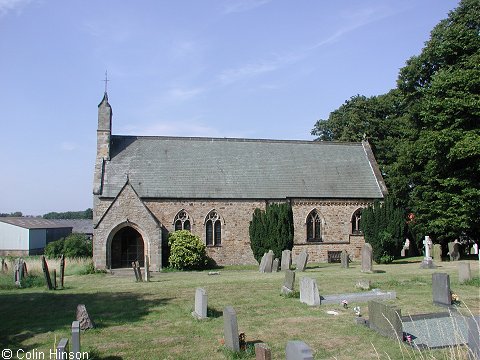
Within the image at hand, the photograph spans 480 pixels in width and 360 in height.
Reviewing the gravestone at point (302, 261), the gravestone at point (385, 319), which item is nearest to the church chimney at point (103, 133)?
the gravestone at point (302, 261)

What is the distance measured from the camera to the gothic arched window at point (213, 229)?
31375 mm

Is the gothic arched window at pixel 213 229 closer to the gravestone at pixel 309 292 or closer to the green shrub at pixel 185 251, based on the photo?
the green shrub at pixel 185 251

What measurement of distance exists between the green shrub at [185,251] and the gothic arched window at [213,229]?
1746 mm

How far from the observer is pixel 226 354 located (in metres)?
9.55

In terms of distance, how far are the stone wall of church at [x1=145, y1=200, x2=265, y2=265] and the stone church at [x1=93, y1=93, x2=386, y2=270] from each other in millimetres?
66

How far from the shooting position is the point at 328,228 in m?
33.0

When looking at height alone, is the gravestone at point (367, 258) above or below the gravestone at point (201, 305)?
above

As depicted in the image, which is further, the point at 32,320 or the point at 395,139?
the point at 395,139

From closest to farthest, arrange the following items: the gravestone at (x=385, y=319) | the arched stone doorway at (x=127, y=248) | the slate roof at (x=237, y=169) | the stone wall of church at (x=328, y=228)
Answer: the gravestone at (x=385, y=319), the arched stone doorway at (x=127, y=248), the slate roof at (x=237, y=169), the stone wall of church at (x=328, y=228)

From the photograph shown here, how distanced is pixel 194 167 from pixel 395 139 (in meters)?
18.9

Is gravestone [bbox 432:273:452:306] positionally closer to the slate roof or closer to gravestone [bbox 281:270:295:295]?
gravestone [bbox 281:270:295:295]

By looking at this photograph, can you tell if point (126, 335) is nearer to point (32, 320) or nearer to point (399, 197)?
point (32, 320)

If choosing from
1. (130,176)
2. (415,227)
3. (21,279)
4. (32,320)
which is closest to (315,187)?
(415,227)

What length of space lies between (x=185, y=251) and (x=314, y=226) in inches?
379
